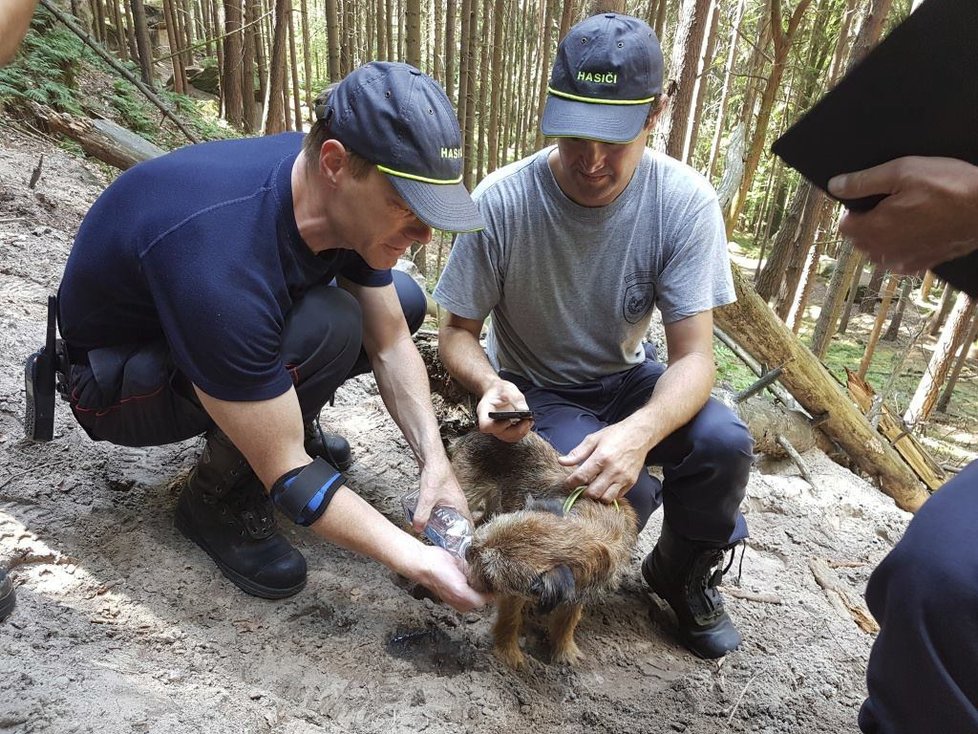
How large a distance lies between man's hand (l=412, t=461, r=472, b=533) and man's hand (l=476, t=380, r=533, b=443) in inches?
9.1

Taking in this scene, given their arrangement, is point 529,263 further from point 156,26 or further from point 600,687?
point 156,26

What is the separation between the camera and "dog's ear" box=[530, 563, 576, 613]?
7.02ft

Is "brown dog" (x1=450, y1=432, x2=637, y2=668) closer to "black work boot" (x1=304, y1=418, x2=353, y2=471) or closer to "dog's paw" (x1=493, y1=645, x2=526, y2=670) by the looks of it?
"dog's paw" (x1=493, y1=645, x2=526, y2=670)

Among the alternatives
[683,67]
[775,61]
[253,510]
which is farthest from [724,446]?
[775,61]

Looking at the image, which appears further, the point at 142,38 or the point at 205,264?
the point at 142,38

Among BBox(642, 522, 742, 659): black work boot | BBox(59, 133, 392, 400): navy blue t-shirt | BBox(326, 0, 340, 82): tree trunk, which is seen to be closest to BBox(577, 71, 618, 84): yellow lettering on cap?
BBox(59, 133, 392, 400): navy blue t-shirt

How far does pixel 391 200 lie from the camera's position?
213cm

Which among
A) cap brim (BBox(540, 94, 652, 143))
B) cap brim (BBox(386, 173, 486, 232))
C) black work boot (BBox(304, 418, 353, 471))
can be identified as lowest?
black work boot (BBox(304, 418, 353, 471))

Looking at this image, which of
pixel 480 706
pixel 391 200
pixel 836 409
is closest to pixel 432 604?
pixel 480 706

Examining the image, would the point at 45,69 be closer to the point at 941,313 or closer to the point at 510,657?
the point at 510,657

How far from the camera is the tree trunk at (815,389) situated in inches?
192

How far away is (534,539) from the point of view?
2.26 meters

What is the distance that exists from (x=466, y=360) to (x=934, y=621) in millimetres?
1876

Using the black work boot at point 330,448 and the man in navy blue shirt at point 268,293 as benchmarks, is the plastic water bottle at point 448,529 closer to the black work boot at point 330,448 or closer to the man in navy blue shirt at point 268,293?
the man in navy blue shirt at point 268,293
